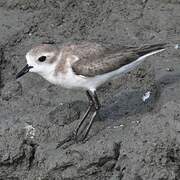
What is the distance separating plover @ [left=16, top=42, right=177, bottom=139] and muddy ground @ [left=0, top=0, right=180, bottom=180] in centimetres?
44

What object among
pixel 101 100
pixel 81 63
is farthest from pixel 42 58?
pixel 101 100

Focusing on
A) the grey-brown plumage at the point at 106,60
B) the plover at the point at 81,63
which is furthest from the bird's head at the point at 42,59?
the grey-brown plumage at the point at 106,60

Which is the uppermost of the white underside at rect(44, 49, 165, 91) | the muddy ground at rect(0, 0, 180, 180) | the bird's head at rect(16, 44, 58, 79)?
the bird's head at rect(16, 44, 58, 79)

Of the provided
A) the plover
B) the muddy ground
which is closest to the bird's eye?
the plover

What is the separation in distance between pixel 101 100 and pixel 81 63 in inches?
42.7

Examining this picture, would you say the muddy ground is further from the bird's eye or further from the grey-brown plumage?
the bird's eye

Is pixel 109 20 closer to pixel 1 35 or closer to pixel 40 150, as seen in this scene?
pixel 1 35

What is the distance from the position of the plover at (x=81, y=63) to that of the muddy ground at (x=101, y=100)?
1.46 feet

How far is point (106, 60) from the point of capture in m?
7.75

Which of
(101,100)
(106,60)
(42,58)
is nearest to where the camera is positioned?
(42,58)

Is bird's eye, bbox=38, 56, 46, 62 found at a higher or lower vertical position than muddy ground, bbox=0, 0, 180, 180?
higher

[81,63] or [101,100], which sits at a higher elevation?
[81,63]

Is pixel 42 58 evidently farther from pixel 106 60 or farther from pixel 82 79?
pixel 106 60

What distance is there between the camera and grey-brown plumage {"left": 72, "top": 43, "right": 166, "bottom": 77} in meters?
7.62
